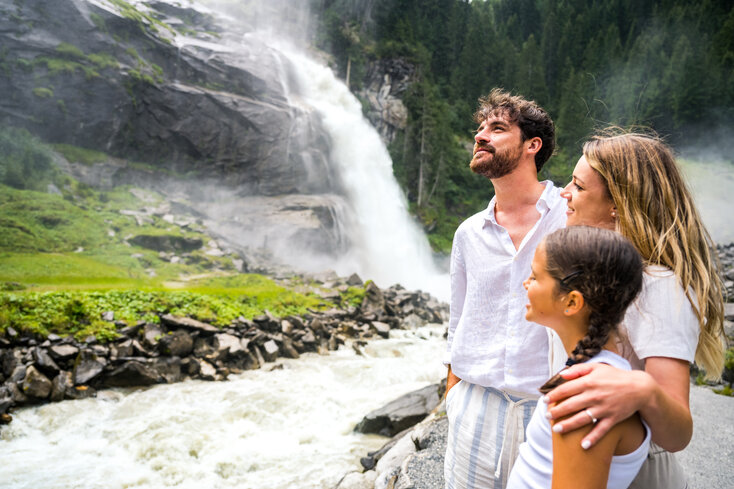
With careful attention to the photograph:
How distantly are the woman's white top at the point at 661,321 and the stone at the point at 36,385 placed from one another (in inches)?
327

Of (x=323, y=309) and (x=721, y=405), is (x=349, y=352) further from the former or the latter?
(x=721, y=405)

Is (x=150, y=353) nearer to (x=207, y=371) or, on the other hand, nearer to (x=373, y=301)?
(x=207, y=371)

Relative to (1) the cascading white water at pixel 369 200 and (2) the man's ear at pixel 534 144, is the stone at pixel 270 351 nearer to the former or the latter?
(2) the man's ear at pixel 534 144

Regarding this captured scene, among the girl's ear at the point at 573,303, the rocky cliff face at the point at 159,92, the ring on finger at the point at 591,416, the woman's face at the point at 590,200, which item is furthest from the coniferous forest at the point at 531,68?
the ring on finger at the point at 591,416

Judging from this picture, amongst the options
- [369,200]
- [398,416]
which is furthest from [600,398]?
[369,200]

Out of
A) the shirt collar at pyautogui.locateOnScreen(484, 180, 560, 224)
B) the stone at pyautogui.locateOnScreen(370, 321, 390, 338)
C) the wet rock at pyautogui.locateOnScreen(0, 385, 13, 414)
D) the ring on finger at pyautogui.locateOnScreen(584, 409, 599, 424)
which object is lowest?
the stone at pyautogui.locateOnScreen(370, 321, 390, 338)

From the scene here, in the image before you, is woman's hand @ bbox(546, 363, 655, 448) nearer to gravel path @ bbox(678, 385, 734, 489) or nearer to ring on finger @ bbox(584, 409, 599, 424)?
ring on finger @ bbox(584, 409, 599, 424)

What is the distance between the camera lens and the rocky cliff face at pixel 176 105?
2189cm

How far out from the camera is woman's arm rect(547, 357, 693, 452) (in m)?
1.10

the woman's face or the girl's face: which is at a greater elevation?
the woman's face

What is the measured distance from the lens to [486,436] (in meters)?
1.94

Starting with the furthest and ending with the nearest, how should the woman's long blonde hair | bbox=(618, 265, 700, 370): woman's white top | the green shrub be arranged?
the green shrub, the woman's long blonde hair, bbox=(618, 265, 700, 370): woman's white top

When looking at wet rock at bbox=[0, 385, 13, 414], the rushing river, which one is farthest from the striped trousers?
wet rock at bbox=[0, 385, 13, 414]

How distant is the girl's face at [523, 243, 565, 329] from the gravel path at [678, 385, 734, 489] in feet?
12.7
